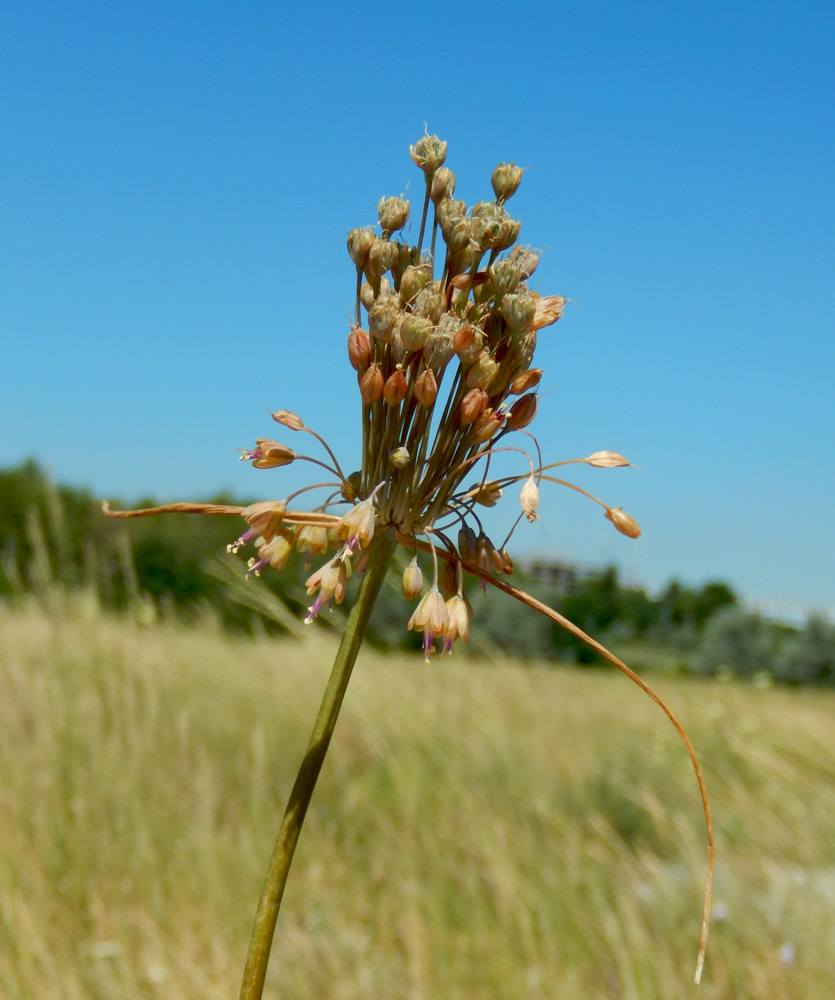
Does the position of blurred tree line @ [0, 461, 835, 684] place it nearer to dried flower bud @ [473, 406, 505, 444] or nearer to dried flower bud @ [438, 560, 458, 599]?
dried flower bud @ [438, 560, 458, 599]

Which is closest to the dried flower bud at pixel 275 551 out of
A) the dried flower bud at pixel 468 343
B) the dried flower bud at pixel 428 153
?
the dried flower bud at pixel 468 343

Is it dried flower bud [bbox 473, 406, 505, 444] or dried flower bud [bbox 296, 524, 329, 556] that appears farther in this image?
dried flower bud [bbox 296, 524, 329, 556]

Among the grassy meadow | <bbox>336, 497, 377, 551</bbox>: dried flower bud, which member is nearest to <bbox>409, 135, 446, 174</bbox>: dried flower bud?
<bbox>336, 497, 377, 551</bbox>: dried flower bud

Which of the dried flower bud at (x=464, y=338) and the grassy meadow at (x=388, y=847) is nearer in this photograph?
the dried flower bud at (x=464, y=338)

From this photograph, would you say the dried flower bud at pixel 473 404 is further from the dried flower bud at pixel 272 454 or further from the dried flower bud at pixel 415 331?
the dried flower bud at pixel 272 454

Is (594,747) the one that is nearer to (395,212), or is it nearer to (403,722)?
(403,722)

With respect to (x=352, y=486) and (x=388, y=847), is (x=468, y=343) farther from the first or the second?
(x=388, y=847)

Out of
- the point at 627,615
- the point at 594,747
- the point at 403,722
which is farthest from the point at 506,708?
the point at 627,615
